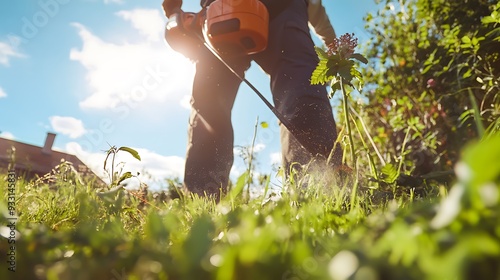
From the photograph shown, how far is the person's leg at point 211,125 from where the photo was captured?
86.2 inches

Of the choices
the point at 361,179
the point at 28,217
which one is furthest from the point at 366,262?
the point at 361,179

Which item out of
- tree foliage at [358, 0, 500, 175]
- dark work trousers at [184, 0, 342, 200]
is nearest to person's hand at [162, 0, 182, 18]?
dark work trousers at [184, 0, 342, 200]

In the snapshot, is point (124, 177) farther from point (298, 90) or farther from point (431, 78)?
point (431, 78)

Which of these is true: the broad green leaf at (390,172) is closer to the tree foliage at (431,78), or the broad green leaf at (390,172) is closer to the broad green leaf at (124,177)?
the broad green leaf at (124,177)

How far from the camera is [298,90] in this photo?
1844 mm

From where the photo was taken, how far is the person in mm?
1757

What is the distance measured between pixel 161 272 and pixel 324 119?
153 cm

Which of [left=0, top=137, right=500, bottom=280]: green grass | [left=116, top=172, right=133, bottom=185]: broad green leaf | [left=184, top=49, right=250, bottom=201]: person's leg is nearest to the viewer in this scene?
[left=0, top=137, right=500, bottom=280]: green grass

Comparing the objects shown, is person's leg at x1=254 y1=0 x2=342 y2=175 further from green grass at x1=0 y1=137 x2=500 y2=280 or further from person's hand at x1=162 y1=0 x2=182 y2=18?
green grass at x1=0 y1=137 x2=500 y2=280

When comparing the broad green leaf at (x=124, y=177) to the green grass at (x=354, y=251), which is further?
the broad green leaf at (x=124, y=177)

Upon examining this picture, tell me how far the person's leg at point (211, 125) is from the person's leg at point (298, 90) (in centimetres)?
28

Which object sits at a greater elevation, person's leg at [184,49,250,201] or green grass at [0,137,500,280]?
person's leg at [184,49,250,201]

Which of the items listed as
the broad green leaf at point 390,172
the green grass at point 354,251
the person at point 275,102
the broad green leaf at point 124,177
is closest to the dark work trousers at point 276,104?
the person at point 275,102

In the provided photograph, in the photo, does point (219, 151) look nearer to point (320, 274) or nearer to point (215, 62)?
point (215, 62)
